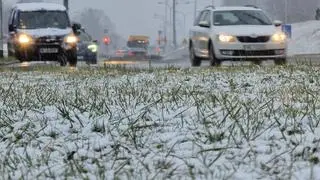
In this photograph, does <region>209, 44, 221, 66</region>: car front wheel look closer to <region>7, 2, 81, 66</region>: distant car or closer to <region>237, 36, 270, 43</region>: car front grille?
<region>237, 36, 270, 43</region>: car front grille

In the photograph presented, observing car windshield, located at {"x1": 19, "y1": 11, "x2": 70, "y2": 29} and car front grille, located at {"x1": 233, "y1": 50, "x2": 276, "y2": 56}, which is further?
car windshield, located at {"x1": 19, "y1": 11, "x2": 70, "y2": 29}

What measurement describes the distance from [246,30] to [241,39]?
0.96 ft

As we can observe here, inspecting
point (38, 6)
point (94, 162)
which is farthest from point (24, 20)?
point (94, 162)

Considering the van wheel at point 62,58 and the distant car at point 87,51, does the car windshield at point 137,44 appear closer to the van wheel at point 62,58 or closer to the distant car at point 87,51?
the distant car at point 87,51

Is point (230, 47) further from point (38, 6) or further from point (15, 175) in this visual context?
point (15, 175)

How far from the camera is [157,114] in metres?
5.13

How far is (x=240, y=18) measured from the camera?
53.4 ft

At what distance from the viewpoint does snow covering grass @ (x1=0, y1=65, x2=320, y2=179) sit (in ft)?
11.5

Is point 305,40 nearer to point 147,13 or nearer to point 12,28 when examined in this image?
point 12,28

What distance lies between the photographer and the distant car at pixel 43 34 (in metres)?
18.4

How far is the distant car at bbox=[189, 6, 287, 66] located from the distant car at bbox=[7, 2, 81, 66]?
14.3ft

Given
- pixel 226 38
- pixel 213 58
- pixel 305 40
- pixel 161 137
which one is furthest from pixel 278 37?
pixel 305 40

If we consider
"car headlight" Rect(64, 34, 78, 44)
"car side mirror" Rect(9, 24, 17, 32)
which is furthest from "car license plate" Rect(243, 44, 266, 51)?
"car side mirror" Rect(9, 24, 17, 32)

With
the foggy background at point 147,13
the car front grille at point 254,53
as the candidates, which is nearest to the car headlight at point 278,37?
the car front grille at point 254,53
